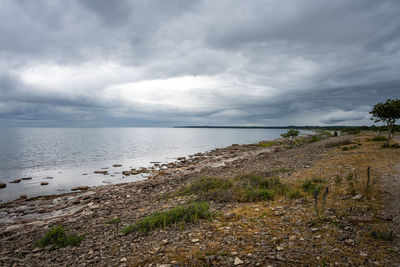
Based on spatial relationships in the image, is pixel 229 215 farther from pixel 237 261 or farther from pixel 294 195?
pixel 294 195

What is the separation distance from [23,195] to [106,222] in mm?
16092

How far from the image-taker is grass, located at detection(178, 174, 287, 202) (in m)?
10.2

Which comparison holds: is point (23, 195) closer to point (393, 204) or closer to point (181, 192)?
point (181, 192)

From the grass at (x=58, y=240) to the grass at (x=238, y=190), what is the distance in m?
5.83

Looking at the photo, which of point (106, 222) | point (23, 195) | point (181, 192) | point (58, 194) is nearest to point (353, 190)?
point (181, 192)

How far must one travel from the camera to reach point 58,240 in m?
7.65

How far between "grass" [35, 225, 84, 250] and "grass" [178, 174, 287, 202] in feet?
19.1

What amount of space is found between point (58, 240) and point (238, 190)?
8571 millimetres

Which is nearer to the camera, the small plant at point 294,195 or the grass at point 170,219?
the grass at point 170,219

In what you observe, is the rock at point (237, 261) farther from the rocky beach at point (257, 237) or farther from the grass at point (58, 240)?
the grass at point (58, 240)

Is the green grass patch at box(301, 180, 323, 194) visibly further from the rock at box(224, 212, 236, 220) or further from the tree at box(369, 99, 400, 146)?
the tree at box(369, 99, 400, 146)

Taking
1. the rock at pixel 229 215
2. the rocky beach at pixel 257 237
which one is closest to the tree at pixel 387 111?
the rocky beach at pixel 257 237

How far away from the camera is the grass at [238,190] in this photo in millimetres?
10234

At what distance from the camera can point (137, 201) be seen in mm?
13383
